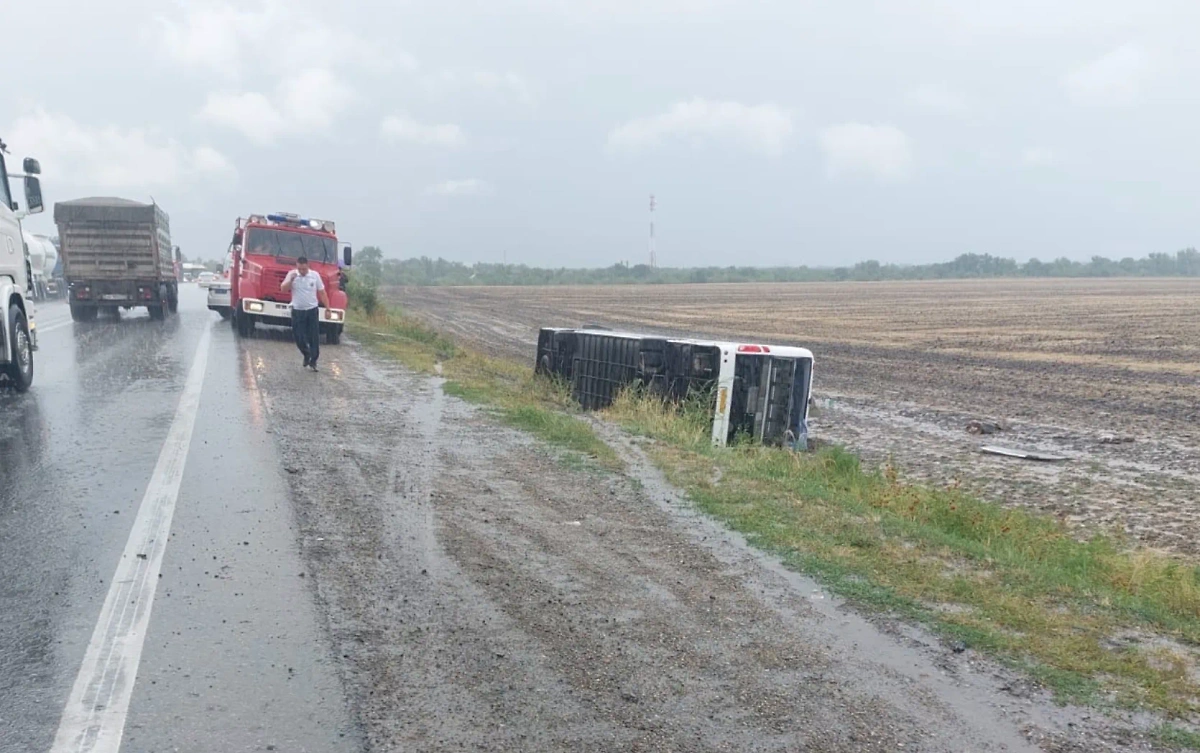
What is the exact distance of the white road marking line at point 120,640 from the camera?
379cm

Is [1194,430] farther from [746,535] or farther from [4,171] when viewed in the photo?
[4,171]

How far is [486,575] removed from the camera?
5.69 metres

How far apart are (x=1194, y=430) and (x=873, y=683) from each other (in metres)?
11.4

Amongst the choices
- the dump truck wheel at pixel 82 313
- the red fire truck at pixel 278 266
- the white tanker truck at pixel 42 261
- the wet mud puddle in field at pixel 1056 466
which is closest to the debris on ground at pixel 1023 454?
the wet mud puddle in field at pixel 1056 466

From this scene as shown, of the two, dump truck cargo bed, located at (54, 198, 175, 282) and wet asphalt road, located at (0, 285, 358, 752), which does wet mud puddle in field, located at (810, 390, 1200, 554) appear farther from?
dump truck cargo bed, located at (54, 198, 175, 282)

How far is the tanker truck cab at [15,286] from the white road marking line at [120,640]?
17.8 ft

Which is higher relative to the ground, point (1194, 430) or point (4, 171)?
point (4, 171)

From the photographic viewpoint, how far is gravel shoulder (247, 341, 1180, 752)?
3938 mm

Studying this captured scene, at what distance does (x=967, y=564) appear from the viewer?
6.17m

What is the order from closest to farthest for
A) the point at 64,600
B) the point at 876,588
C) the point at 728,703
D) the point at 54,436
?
the point at 728,703, the point at 64,600, the point at 876,588, the point at 54,436

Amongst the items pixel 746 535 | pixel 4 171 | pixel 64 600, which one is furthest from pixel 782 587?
pixel 4 171

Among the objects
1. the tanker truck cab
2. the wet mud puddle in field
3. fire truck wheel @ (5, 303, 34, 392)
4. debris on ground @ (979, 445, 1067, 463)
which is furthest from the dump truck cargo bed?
debris on ground @ (979, 445, 1067, 463)

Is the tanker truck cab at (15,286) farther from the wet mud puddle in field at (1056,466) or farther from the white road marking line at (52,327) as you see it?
the white road marking line at (52,327)

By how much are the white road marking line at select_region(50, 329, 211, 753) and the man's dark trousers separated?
25.7ft
